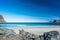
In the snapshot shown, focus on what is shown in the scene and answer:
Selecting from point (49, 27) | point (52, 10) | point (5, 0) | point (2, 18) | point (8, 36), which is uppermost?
point (5, 0)

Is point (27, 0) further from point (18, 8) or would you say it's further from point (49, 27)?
point (49, 27)

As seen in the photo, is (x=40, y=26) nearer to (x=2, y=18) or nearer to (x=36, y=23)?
(x=36, y=23)

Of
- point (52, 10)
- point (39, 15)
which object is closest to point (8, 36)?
point (39, 15)

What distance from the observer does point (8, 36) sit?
5.86 ft

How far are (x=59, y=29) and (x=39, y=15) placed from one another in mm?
358

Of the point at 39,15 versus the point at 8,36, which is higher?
the point at 39,15

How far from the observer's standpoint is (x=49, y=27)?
186cm

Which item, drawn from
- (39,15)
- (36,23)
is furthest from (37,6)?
(36,23)

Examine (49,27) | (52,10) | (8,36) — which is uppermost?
(52,10)

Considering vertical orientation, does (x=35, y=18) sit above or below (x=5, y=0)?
below

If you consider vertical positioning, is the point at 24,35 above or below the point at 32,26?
below

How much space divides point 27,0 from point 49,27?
0.50m

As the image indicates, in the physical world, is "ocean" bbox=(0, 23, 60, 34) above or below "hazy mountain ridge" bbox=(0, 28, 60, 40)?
above

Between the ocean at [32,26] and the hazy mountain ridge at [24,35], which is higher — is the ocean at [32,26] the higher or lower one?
the higher one
